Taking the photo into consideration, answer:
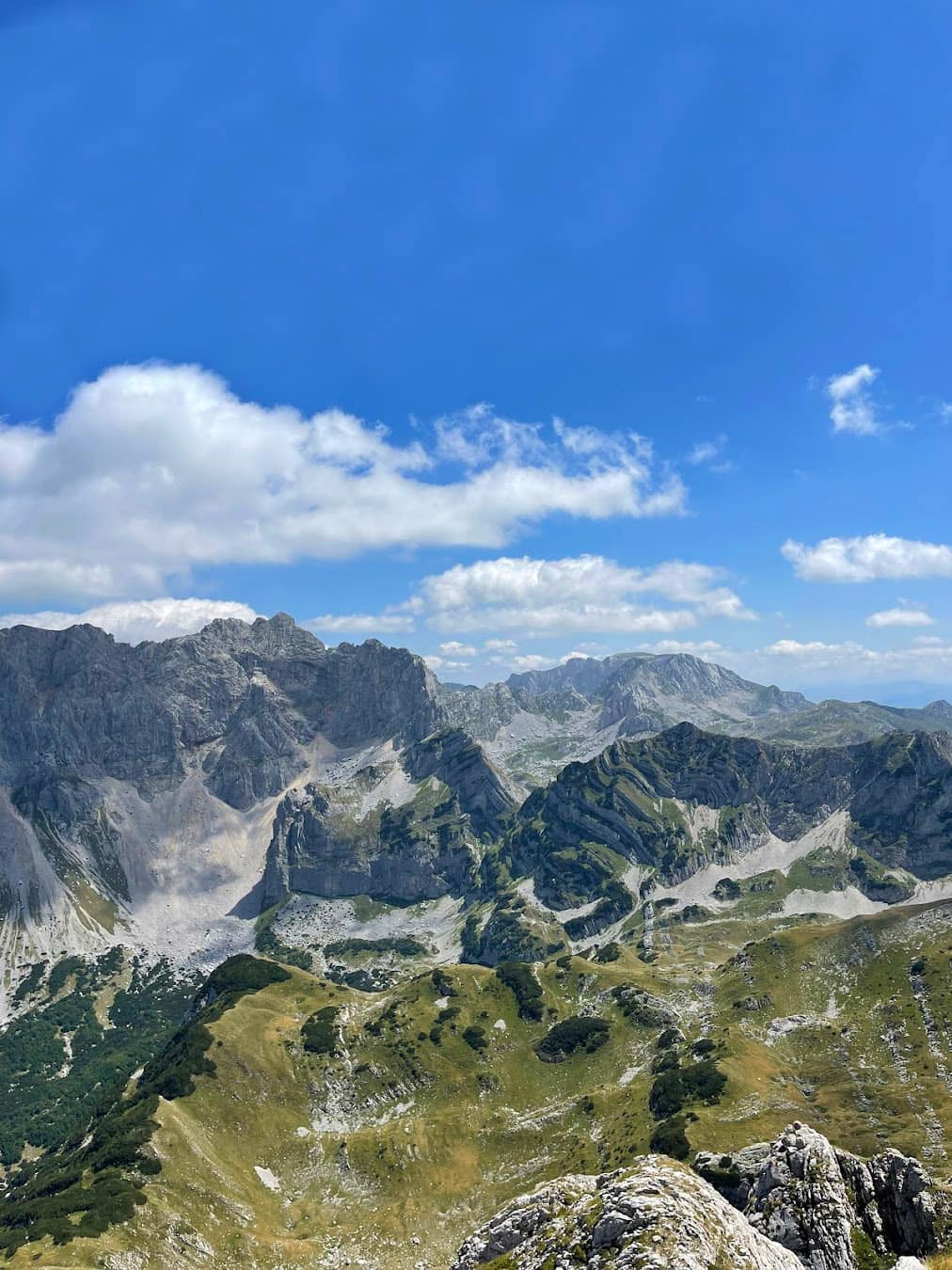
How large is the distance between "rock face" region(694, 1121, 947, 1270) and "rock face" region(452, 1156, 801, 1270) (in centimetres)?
939

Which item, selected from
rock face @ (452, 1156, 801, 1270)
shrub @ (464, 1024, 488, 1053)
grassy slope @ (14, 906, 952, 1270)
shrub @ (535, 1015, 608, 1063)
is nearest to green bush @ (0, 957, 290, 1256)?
grassy slope @ (14, 906, 952, 1270)

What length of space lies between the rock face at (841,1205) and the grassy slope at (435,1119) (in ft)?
210

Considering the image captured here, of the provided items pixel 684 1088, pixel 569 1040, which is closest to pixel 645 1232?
pixel 684 1088

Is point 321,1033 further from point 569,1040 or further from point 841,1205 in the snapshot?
point 841,1205

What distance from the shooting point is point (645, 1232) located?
38531 mm

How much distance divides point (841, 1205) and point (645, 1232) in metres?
28.3

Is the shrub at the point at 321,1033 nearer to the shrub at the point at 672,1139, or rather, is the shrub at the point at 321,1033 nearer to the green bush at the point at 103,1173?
the green bush at the point at 103,1173

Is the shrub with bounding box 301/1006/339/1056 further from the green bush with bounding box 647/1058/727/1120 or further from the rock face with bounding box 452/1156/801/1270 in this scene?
the rock face with bounding box 452/1156/801/1270

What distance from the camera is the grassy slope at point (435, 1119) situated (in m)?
121

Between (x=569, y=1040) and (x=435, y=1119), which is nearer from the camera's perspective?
(x=435, y=1119)

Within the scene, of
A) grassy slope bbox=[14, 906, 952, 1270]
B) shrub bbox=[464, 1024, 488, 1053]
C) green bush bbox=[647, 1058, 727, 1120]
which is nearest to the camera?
grassy slope bbox=[14, 906, 952, 1270]

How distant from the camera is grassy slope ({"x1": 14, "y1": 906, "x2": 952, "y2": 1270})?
12125 centimetres

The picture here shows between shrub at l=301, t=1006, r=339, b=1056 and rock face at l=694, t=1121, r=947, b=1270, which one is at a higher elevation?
rock face at l=694, t=1121, r=947, b=1270

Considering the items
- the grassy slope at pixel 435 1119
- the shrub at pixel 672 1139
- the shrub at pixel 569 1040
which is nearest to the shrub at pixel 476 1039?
the grassy slope at pixel 435 1119
